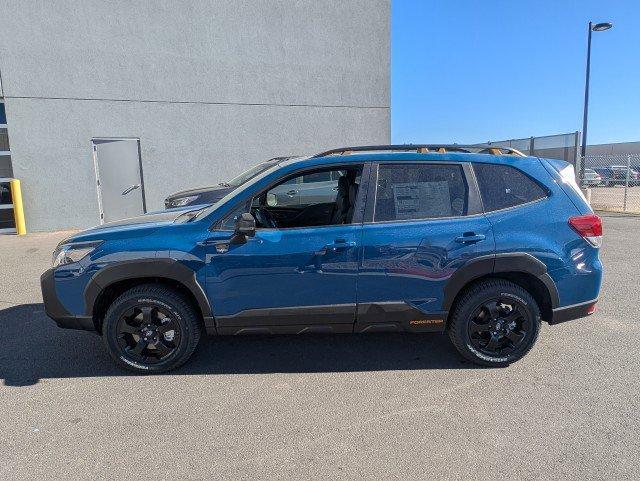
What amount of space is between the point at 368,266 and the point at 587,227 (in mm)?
1785

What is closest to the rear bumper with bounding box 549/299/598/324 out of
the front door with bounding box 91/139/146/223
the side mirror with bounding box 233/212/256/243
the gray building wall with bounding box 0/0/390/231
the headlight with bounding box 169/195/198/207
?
the side mirror with bounding box 233/212/256/243

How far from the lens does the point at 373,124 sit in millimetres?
13820

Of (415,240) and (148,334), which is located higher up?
(415,240)

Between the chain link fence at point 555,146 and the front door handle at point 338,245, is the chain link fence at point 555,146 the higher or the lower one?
the higher one

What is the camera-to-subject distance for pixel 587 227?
3502 millimetres

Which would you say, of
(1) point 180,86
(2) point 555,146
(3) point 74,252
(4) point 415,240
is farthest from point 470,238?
(2) point 555,146

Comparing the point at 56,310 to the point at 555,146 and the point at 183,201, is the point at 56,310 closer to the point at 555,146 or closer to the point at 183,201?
the point at 183,201

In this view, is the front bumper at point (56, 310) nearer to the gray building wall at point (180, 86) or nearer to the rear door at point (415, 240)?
the rear door at point (415, 240)

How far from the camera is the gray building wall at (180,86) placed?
10.7 metres

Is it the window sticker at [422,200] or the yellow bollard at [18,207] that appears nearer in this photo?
the window sticker at [422,200]

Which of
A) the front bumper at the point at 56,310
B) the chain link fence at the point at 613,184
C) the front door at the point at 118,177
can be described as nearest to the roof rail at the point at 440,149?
the front bumper at the point at 56,310

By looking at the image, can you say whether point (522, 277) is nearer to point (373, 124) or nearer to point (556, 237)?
point (556, 237)

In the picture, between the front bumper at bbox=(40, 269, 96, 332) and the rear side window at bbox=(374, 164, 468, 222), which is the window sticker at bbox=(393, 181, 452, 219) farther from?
the front bumper at bbox=(40, 269, 96, 332)

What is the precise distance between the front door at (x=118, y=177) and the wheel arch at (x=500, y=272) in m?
10.2
